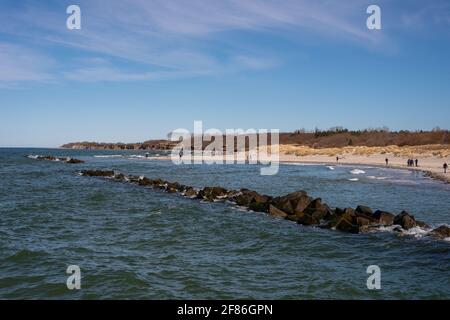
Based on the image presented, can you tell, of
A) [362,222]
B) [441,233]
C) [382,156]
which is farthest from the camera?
[382,156]

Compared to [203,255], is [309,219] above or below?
above

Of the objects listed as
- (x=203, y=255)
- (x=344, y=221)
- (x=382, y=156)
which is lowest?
(x=203, y=255)

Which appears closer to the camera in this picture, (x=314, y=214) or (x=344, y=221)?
(x=344, y=221)

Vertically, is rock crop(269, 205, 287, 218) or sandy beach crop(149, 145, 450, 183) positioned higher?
sandy beach crop(149, 145, 450, 183)

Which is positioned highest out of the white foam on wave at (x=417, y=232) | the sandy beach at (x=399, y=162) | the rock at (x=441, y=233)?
the sandy beach at (x=399, y=162)

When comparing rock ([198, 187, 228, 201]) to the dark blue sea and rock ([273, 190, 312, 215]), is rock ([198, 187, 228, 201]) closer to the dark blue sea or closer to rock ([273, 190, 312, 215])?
the dark blue sea

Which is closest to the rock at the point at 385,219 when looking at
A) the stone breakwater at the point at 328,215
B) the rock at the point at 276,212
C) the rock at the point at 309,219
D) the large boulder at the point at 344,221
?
the stone breakwater at the point at 328,215

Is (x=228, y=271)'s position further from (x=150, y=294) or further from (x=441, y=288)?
(x=441, y=288)

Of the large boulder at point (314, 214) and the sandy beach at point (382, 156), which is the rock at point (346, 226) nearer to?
the large boulder at point (314, 214)

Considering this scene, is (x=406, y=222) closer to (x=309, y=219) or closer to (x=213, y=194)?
(x=309, y=219)

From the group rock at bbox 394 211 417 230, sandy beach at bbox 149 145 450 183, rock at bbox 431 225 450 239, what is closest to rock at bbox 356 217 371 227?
rock at bbox 394 211 417 230

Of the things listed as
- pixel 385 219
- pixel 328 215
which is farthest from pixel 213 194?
pixel 385 219

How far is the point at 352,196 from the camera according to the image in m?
32.5
